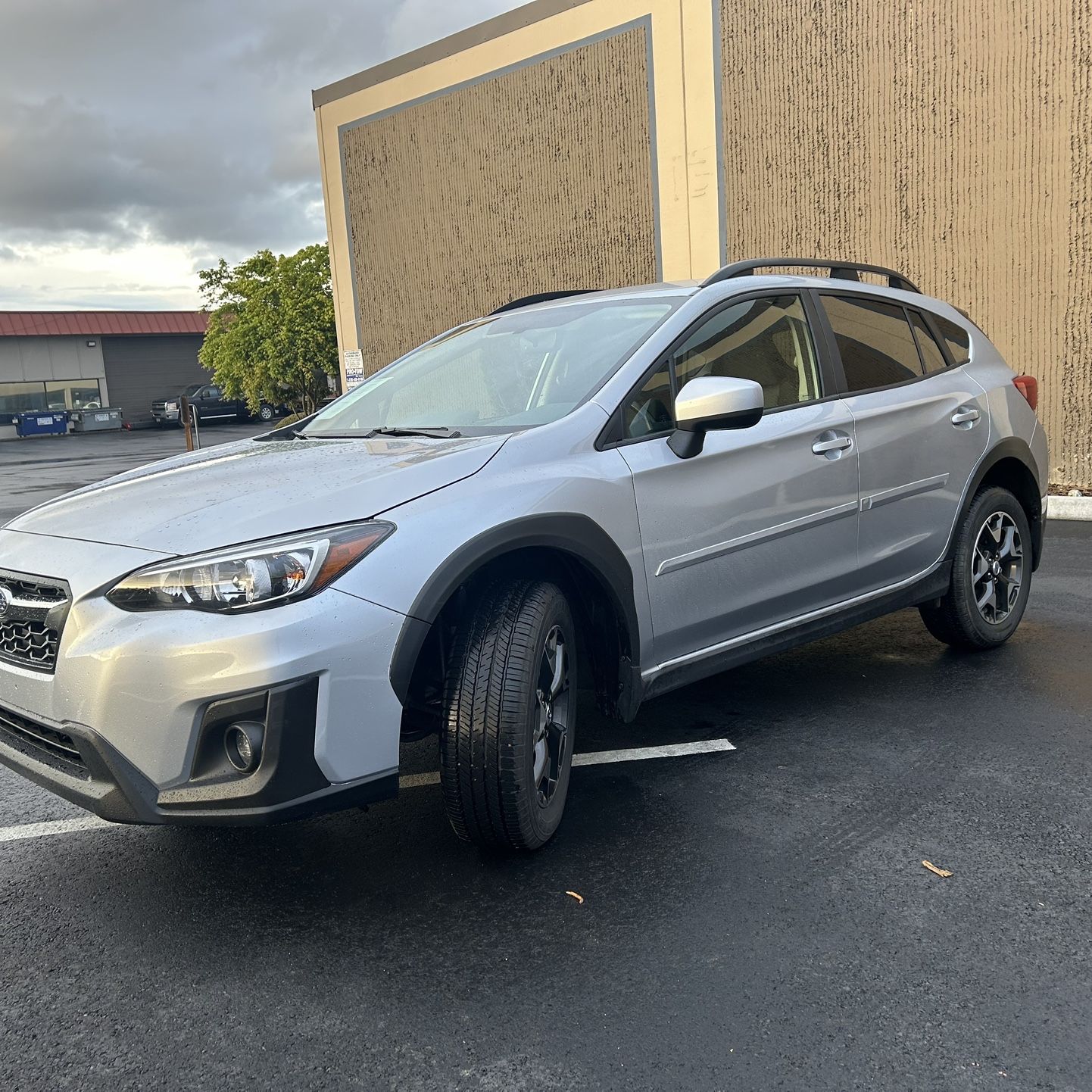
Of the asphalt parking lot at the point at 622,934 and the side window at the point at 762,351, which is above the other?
the side window at the point at 762,351

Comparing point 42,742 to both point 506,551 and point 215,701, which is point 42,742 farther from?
point 506,551

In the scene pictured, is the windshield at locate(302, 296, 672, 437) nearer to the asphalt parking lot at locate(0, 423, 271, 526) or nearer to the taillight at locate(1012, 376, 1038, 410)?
the taillight at locate(1012, 376, 1038, 410)

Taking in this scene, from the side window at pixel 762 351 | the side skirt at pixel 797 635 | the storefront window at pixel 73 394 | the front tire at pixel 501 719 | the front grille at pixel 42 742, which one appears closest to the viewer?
the front grille at pixel 42 742


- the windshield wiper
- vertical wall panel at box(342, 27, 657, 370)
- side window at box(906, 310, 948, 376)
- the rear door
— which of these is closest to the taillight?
the rear door

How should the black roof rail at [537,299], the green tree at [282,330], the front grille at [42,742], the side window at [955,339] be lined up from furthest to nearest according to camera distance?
1. the green tree at [282,330]
2. the side window at [955,339]
3. the black roof rail at [537,299]
4. the front grille at [42,742]

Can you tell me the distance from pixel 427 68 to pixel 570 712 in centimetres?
1551

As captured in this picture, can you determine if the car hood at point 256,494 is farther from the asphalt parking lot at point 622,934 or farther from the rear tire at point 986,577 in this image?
the rear tire at point 986,577

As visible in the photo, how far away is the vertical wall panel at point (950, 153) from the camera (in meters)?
10.3

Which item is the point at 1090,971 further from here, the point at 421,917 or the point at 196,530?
the point at 196,530

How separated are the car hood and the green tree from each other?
94.2ft

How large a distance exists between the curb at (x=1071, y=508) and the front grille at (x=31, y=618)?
891 centimetres

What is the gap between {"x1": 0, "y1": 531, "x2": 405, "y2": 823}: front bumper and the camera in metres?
2.52

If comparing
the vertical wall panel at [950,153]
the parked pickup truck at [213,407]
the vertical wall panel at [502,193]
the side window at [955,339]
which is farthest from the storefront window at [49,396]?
the side window at [955,339]

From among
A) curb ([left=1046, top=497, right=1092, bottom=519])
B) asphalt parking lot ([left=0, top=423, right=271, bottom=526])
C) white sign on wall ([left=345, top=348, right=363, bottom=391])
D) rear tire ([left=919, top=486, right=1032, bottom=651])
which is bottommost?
curb ([left=1046, top=497, right=1092, bottom=519])
